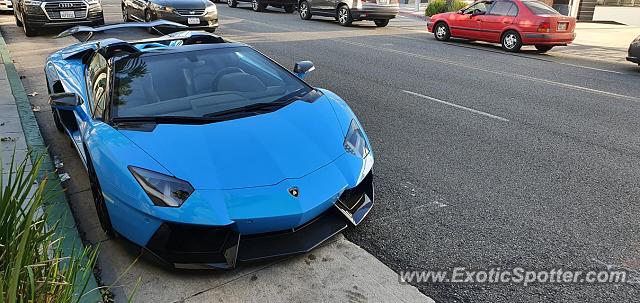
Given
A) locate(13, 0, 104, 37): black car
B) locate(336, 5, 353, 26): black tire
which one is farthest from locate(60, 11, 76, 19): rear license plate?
locate(336, 5, 353, 26): black tire

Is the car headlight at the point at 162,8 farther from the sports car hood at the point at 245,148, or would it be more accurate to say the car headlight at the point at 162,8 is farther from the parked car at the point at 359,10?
the sports car hood at the point at 245,148

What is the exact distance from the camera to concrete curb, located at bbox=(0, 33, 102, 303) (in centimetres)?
289

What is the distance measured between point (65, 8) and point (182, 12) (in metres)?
2.98

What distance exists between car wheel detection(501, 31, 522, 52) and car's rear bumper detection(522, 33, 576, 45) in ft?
0.57

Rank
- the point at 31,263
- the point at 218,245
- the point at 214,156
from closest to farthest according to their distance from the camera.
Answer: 1. the point at 31,263
2. the point at 218,245
3. the point at 214,156

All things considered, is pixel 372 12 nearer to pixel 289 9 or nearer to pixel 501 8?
pixel 501 8

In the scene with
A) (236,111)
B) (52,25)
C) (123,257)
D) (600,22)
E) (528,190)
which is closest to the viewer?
(123,257)

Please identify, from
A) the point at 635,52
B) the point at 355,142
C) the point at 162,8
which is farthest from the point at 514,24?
the point at 355,142

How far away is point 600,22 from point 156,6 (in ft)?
66.9

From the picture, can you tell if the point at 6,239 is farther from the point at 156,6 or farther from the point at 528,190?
the point at 156,6

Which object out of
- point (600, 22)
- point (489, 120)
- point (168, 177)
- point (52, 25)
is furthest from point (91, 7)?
point (600, 22)

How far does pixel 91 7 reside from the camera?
44.0ft

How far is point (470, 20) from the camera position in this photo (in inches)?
569

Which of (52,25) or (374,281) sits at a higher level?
(52,25)
